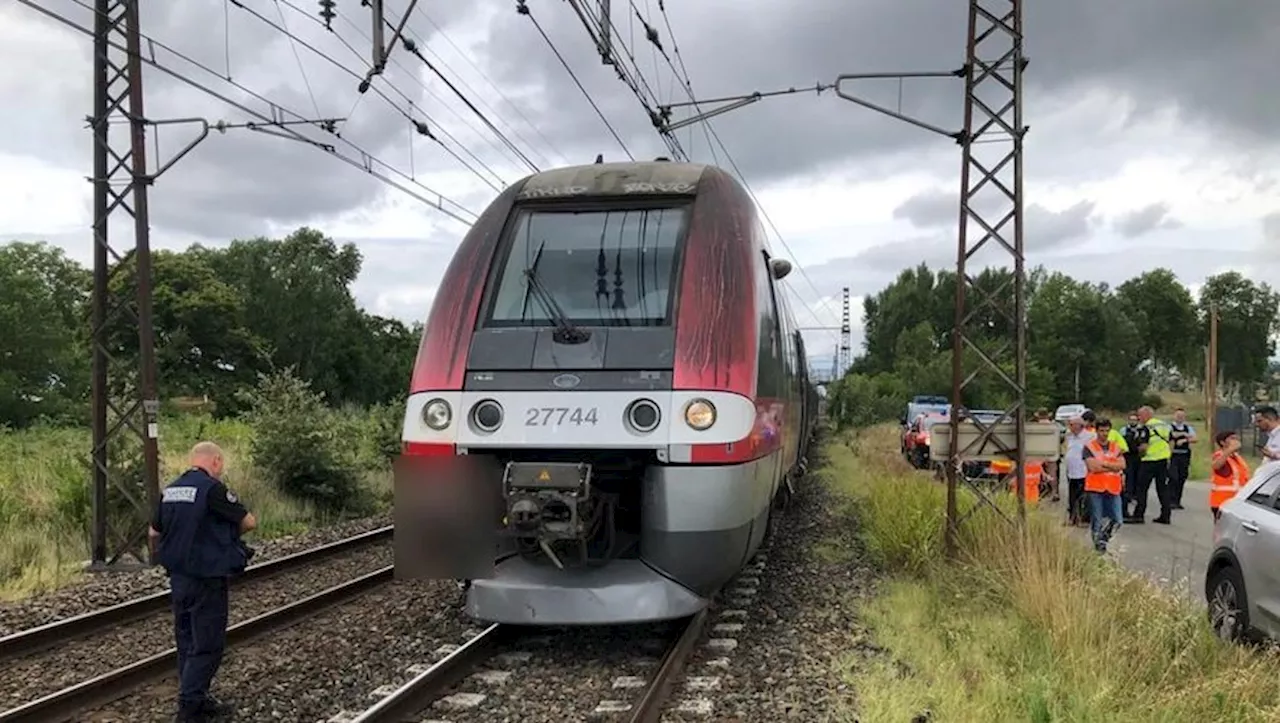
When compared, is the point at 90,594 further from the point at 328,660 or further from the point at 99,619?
the point at 328,660

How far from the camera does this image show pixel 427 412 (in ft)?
20.8

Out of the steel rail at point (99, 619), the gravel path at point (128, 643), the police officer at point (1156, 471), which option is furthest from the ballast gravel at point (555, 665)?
the police officer at point (1156, 471)

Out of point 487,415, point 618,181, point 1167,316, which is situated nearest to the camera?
point 487,415

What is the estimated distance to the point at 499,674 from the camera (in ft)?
20.0

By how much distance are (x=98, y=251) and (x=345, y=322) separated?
62.1 m

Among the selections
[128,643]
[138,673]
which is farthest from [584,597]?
[128,643]

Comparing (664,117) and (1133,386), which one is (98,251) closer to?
(664,117)

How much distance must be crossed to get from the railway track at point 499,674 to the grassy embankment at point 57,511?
557 cm

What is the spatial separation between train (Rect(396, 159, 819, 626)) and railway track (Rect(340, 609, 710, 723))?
331 mm

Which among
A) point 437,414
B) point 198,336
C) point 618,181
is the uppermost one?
point 198,336

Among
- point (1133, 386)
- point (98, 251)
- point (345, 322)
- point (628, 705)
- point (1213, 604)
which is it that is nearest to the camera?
point (628, 705)

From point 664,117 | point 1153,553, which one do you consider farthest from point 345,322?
point 1153,553

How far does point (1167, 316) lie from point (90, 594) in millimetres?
98831

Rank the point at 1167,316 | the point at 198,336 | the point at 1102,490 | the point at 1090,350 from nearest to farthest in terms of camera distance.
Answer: the point at 1102,490, the point at 198,336, the point at 1090,350, the point at 1167,316
